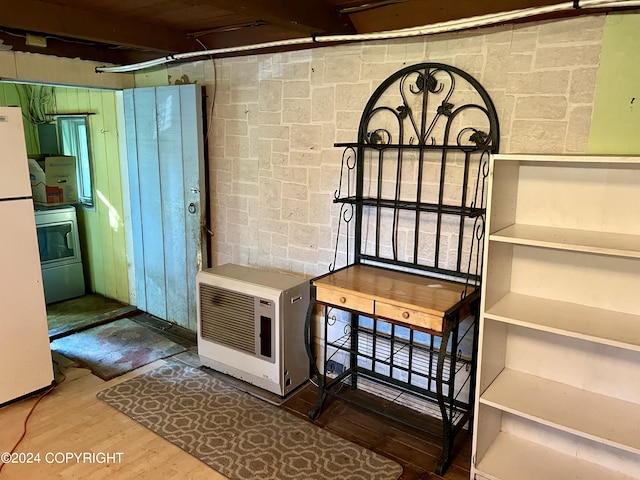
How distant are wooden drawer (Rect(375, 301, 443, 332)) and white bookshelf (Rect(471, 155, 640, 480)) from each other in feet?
0.68

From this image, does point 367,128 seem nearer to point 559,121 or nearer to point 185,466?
point 559,121

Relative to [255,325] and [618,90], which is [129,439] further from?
[618,90]

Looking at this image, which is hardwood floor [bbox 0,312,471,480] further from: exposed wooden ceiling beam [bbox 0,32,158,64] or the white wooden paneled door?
exposed wooden ceiling beam [bbox 0,32,158,64]

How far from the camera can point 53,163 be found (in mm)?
4609

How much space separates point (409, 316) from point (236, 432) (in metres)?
1.18

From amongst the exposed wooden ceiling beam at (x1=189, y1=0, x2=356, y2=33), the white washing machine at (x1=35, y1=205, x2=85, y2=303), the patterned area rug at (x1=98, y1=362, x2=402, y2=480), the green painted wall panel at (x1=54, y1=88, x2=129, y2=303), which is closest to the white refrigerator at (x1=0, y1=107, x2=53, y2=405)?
the patterned area rug at (x1=98, y1=362, x2=402, y2=480)

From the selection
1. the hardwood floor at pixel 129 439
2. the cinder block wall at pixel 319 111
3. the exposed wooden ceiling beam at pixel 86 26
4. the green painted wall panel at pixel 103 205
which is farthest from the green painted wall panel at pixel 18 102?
the hardwood floor at pixel 129 439

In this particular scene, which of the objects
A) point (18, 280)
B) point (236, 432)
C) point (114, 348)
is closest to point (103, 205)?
point (114, 348)

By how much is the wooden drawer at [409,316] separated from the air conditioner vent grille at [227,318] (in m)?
0.97

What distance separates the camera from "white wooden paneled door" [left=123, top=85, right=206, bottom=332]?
3578mm

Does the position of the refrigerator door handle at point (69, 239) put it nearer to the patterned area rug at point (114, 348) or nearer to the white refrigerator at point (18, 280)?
the patterned area rug at point (114, 348)

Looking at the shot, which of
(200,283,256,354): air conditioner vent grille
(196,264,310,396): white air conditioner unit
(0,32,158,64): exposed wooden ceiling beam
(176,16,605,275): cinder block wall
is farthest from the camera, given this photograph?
(0,32,158,64): exposed wooden ceiling beam

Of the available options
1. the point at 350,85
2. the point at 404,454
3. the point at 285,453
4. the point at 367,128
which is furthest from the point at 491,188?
the point at 285,453

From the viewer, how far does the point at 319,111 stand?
2.95 m
